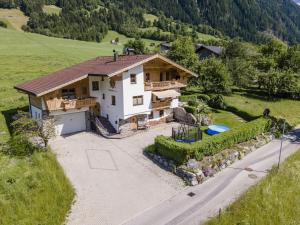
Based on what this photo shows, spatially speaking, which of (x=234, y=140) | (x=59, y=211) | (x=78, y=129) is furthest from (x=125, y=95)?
Result: (x=59, y=211)

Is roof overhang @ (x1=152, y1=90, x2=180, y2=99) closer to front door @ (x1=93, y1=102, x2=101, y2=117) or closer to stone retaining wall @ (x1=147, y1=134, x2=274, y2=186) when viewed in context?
front door @ (x1=93, y1=102, x2=101, y2=117)

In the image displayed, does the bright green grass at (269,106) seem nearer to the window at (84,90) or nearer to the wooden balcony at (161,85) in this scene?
the wooden balcony at (161,85)

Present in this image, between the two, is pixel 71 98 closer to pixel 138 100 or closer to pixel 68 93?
pixel 68 93

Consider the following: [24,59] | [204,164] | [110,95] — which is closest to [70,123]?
[110,95]

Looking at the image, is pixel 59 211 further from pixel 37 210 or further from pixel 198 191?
pixel 198 191

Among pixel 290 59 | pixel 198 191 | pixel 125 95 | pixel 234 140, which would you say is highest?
pixel 290 59

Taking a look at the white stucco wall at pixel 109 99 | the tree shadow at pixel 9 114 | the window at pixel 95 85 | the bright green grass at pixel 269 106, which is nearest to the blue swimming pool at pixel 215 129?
the bright green grass at pixel 269 106

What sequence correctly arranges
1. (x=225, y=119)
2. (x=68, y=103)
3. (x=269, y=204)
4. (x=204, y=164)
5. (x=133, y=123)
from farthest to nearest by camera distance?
(x=225, y=119)
(x=133, y=123)
(x=68, y=103)
(x=204, y=164)
(x=269, y=204)
